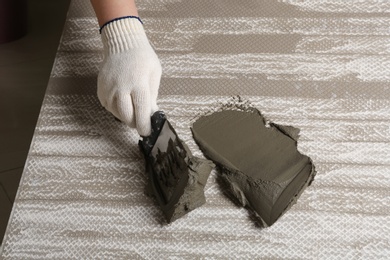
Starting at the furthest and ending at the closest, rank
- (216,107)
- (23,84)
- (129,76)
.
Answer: (23,84), (216,107), (129,76)

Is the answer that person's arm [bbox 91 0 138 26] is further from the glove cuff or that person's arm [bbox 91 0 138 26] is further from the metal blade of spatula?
the metal blade of spatula

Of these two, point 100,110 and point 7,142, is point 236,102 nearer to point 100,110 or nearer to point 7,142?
point 100,110

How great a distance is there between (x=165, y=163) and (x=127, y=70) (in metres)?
0.21

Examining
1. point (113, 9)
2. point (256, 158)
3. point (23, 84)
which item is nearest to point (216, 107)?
point (256, 158)

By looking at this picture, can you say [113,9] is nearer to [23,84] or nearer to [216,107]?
[216,107]

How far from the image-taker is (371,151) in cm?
125

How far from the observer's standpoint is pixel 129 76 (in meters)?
1.22

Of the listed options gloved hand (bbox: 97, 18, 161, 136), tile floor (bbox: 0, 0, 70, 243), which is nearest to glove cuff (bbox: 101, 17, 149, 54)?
gloved hand (bbox: 97, 18, 161, 136)

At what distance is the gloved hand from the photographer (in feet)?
3.98

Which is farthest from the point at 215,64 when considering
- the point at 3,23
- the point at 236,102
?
the point at 3,23

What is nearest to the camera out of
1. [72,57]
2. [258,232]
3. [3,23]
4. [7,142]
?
[258,232]

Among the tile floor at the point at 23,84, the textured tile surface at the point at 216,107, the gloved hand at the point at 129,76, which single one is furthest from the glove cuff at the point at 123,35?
the tile floor at the point at 23,84

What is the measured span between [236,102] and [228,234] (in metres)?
0.33

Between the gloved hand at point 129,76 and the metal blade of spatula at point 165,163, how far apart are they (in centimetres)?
2
